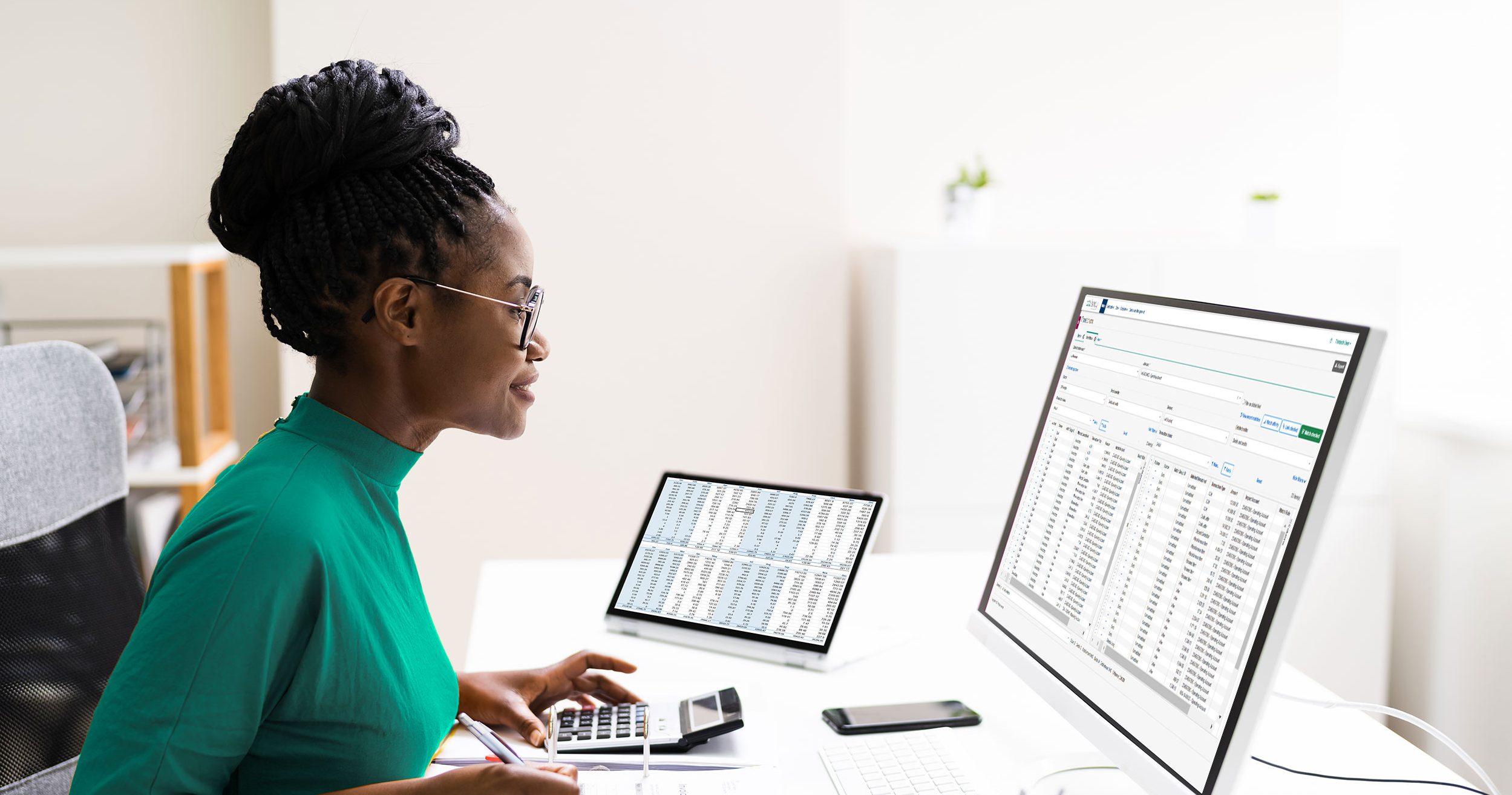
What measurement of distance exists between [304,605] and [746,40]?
2137 millimetres

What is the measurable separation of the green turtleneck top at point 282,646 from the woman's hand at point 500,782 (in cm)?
5

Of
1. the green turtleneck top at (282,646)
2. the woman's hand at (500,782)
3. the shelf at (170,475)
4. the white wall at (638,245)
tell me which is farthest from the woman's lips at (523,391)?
the white wall at (638,245)

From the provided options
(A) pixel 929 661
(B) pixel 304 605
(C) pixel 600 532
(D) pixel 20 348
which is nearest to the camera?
(B) pixel 304 605

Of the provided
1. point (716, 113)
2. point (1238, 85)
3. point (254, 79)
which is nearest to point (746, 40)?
point (716, 113)

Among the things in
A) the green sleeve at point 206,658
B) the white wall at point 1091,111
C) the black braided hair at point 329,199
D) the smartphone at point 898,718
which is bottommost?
the smartphone at point 898,718

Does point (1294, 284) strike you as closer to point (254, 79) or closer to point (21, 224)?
point (254, 79)

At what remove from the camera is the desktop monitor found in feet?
2.89

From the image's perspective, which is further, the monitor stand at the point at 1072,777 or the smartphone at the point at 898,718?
the smartphone at the point at 898,718

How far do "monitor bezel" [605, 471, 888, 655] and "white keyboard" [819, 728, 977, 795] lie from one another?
219 millimetres

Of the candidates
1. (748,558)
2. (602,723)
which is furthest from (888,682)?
(602,723)

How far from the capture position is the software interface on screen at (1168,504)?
0.90 metres

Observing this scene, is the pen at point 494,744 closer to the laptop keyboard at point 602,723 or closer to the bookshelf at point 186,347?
the laptop keyboard at point 602,723

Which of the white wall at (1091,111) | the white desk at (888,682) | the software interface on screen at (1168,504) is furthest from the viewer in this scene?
the white wall at (1091,111)

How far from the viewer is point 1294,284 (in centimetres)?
266
